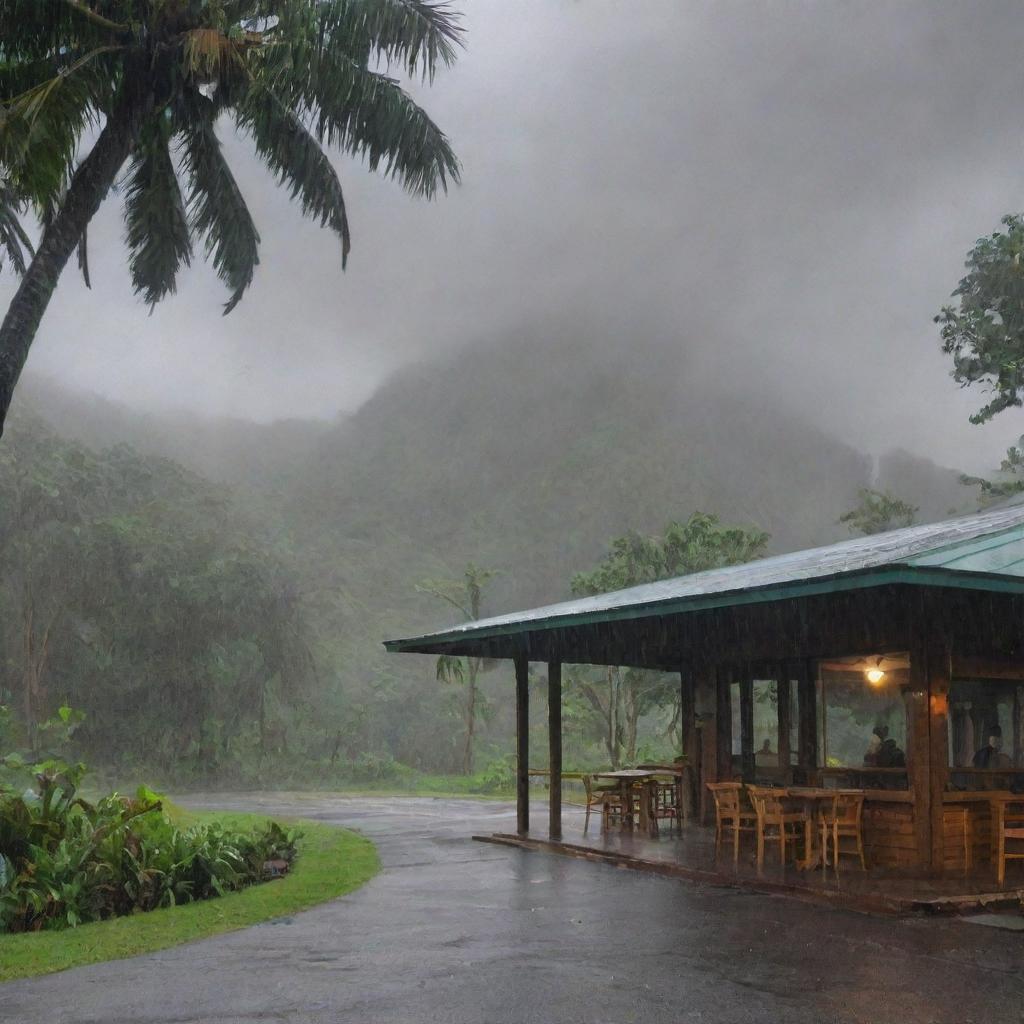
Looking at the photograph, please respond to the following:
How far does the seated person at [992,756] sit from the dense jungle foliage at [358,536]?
17.5m

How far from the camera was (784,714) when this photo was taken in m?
13.9

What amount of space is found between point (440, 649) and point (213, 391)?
86362 mm

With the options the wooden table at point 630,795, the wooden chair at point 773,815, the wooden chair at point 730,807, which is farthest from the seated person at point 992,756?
the wooden table at point 630,795

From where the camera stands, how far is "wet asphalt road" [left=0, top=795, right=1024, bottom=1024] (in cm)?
548

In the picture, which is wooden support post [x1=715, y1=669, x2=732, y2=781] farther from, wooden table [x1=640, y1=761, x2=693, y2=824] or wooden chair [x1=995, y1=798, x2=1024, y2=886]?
wooden chair [x1=995, y1=798, x2=1024, y2=886]

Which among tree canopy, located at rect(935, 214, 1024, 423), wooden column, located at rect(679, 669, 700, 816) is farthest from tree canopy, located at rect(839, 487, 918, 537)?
wooden column, located at rect(679, 669, 700, 816)

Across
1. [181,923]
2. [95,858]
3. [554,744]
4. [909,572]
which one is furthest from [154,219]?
[909,572]

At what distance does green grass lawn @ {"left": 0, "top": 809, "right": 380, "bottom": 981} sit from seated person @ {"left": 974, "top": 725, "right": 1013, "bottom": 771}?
6202mm

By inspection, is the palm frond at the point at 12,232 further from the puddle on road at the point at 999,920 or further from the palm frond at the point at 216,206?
the puddle on road at the point at 999,920

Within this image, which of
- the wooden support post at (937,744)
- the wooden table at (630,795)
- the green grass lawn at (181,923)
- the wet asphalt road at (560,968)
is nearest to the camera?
the wet asphalt road at (560,968)

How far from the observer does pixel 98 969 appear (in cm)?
655

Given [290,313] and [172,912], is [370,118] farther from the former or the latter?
[290,313]

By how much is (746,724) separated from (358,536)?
6275 cm

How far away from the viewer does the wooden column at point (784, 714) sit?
545 inches
